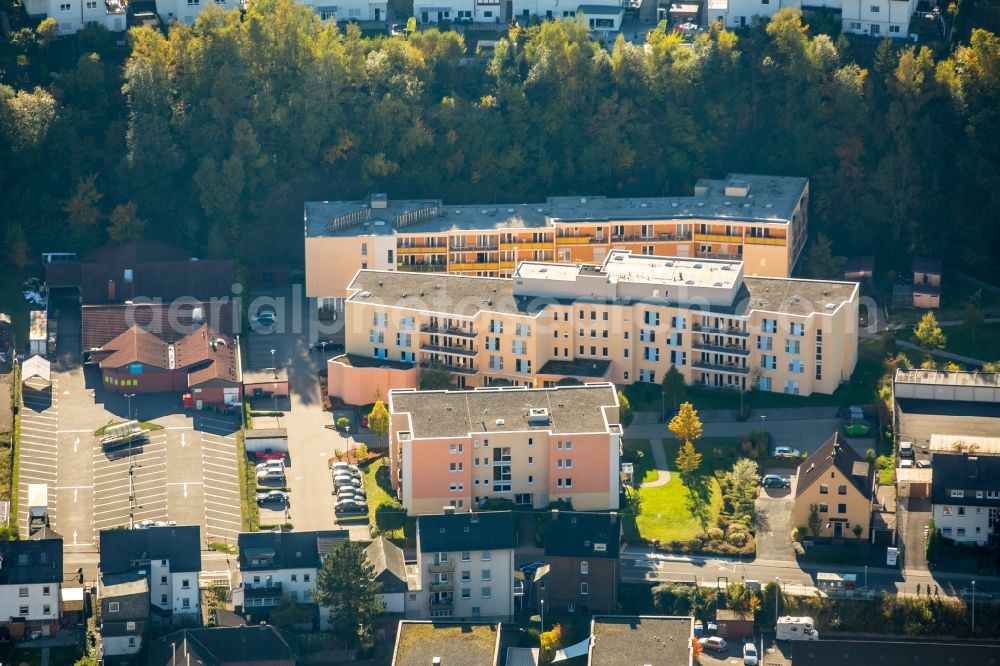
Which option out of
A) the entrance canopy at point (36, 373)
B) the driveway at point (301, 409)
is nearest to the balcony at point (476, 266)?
the driveway at point (301, 409)

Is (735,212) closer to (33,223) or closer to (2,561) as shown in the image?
(33,223)

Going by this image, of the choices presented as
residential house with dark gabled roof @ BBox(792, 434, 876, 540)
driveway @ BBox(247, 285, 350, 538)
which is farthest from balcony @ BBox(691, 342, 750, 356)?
driveway @ BBox(247, 285, 350, 538)

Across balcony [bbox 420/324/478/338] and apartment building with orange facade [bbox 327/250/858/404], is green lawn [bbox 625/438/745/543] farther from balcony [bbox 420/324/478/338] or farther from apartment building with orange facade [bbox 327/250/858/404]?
balcony [bbox 420/324/478/338]

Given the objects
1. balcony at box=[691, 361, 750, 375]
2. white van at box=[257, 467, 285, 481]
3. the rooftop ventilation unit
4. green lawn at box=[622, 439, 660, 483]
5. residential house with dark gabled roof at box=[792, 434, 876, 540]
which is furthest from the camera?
balcony at box=[691, 361, 750, 375]

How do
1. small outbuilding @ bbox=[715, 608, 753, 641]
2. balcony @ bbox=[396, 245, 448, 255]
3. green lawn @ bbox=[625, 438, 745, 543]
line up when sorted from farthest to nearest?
balcony @ bbox=[396, 245, 448, 255], green lawn @ bbox=[625, 438, 745, 543], small outbuilding @ bbox=[715, 608, 753, 641]

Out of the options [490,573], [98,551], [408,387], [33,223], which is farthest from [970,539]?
[33,223]

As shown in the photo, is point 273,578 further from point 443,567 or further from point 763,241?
point 763,241

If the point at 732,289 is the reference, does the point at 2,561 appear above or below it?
below
